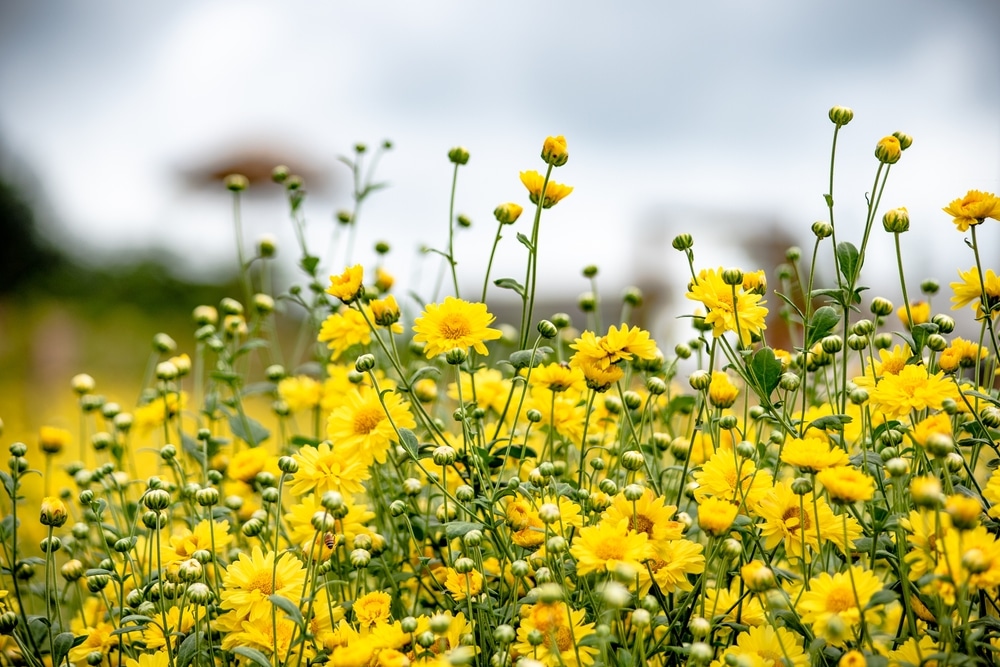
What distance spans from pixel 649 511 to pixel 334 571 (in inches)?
22.7

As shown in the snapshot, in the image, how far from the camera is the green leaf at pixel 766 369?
1.14 m

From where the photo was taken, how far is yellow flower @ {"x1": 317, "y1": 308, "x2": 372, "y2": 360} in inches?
57.4

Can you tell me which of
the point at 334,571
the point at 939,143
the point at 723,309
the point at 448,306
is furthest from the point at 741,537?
the point at 939,143

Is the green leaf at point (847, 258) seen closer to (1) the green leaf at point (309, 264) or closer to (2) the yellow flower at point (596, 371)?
(2) the yellow flower at point (596, 371)

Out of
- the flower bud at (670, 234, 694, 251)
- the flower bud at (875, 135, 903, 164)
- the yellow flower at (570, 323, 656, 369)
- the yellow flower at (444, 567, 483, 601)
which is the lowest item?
the yellow flower at (444, 567, 483, 601)

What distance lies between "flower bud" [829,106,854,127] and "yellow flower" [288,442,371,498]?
2.80ft

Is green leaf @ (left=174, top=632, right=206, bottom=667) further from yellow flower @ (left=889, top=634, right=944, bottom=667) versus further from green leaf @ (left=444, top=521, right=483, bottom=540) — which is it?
yellow flower @ (left=889, top=634, right=944, bottom=667)

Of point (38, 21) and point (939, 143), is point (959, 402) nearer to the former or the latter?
point (939, 143)

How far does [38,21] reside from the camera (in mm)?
7125

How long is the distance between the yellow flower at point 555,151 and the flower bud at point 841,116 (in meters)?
0.40

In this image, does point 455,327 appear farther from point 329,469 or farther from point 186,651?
point 186,651

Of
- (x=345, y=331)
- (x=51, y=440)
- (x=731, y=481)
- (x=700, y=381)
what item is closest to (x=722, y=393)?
(x=700, y=381)

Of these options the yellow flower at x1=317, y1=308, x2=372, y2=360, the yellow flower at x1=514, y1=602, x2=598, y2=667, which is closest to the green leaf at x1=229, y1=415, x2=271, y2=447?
the yellow flower at x1=317, y1=308, x2=372, y2=360

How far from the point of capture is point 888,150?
1.16 meters
